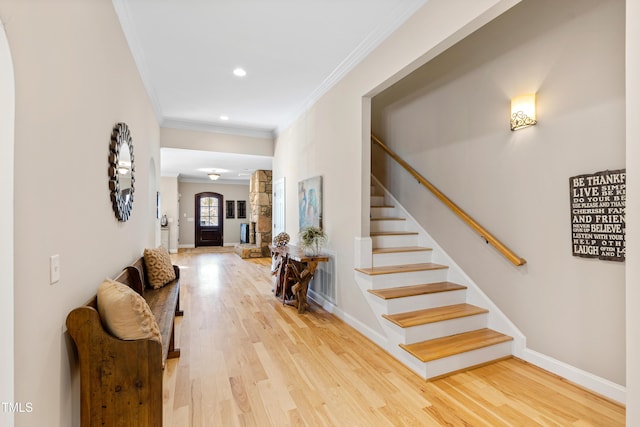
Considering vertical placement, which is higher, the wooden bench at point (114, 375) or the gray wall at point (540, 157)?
the gray wall at point (540, 157)

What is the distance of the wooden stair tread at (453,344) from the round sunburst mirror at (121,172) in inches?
99.0

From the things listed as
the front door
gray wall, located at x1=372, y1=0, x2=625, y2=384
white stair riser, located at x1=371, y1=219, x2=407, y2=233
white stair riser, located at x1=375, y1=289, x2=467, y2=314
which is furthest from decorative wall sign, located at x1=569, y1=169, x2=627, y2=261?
the front door

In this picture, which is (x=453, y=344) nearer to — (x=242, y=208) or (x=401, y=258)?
(x=401, y=258)

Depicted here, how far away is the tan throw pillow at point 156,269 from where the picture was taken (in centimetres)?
318

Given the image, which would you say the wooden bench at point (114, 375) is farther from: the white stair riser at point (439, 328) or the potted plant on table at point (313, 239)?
the potted plant on table at point (313, 239)

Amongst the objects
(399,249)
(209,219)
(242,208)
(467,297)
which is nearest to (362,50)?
(399,249)

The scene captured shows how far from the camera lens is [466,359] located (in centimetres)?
247

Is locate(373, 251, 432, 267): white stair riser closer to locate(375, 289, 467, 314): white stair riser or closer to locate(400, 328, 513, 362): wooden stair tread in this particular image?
locate(375, 289, 467, 314): white stair riser

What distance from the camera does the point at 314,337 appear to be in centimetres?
309

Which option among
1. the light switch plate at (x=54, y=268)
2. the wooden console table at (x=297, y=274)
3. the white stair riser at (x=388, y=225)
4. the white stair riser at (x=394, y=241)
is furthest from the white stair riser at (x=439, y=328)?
the light switch plate at (x=54, y=268)

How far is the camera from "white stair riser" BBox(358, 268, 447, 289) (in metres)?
3.07

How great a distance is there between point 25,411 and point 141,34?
9.92 feet

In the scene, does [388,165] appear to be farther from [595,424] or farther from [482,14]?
[595,424]

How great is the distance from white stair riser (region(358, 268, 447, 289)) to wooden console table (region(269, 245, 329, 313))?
Result: 35.4 inches
